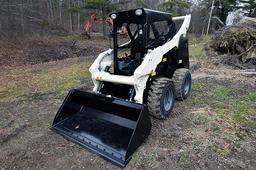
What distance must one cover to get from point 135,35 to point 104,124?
191cm

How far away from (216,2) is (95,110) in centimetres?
A: 2661

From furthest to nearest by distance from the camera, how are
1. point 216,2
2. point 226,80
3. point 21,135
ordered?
point 216,2, point 226,80, point 21,135

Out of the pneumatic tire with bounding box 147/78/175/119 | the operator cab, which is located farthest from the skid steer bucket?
the operator cab

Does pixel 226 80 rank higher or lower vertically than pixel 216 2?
lower

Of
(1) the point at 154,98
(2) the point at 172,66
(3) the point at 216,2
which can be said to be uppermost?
(3) the point at 216,2

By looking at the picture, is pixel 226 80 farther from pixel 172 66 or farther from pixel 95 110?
pixel 95 110

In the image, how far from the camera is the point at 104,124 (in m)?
3.58

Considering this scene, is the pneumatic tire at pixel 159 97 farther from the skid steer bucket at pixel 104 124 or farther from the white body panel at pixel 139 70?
the skid steer bucket at pixel 104 124

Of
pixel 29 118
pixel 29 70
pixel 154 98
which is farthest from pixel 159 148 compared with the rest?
pixel 29 70

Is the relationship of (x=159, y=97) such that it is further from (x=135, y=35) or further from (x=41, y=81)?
Result: (x=41, y=81)

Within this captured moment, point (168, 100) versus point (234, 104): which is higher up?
point (168, 100)

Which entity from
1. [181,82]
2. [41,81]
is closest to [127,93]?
[181,82]

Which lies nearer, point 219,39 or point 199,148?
point 199,148

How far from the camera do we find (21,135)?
3641 millimetres
